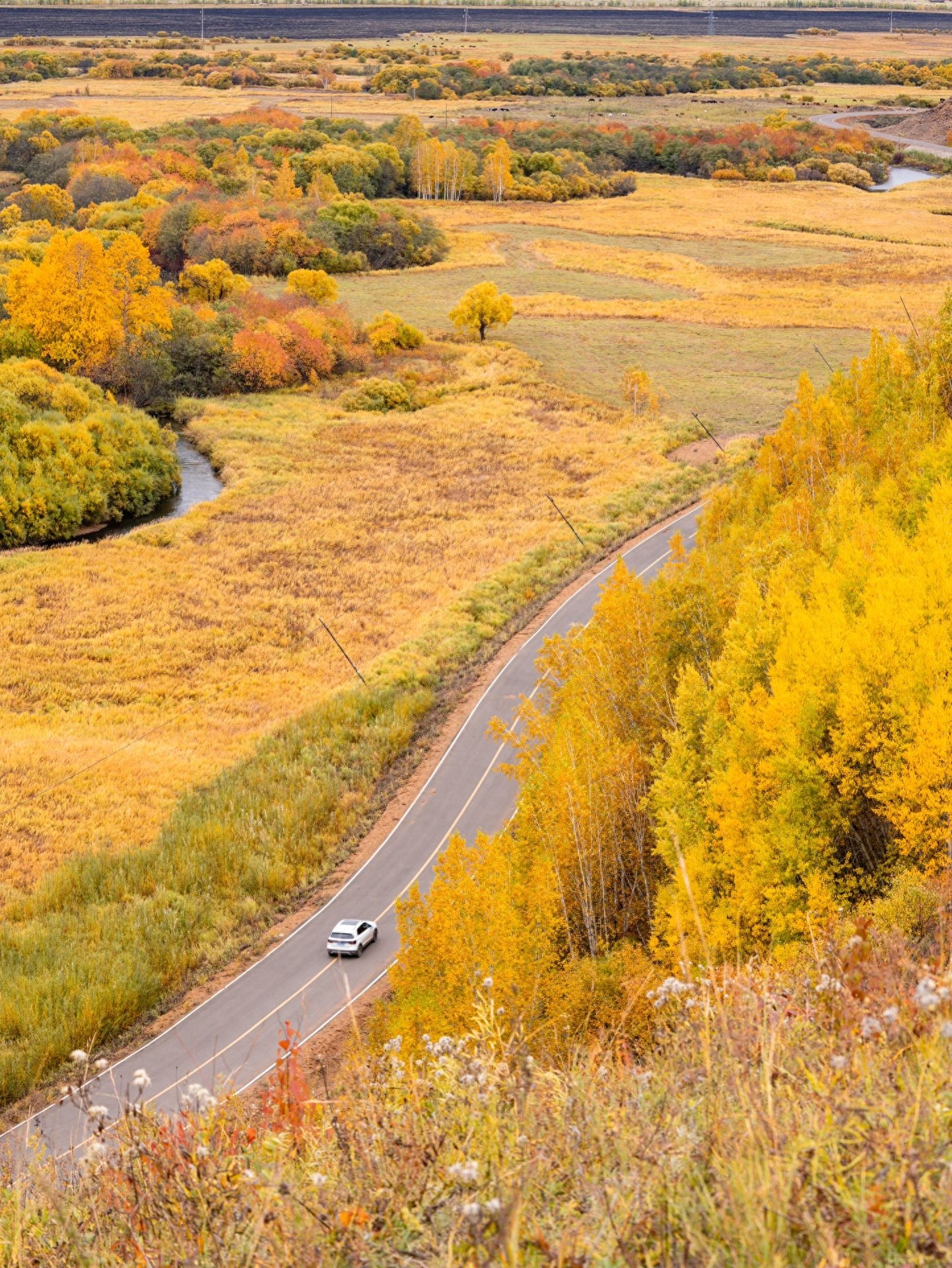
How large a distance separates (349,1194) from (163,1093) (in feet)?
66.7

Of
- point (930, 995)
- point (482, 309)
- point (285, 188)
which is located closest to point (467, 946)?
point (930, 995)

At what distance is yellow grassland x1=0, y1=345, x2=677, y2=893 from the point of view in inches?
1687

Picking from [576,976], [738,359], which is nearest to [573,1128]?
[576,976]

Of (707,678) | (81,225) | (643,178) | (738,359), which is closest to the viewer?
(707,678)

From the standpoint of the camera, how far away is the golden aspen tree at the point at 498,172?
16425cm

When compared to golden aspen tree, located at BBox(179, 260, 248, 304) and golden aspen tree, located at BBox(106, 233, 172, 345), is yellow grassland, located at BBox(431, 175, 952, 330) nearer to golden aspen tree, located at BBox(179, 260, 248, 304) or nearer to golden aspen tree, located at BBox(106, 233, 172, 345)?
golden aspen tree, located at BBox(179, 260, 248, 304)

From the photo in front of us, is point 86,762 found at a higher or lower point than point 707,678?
lower

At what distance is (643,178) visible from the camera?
180 meters

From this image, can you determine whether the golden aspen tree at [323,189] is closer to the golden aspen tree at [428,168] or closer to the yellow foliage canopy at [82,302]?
the golden aspen tree at [428,168]

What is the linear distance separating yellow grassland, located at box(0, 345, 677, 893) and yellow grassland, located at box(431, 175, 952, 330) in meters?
26.8

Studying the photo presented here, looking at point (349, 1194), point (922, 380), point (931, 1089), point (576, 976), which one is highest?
point (931, 1089)

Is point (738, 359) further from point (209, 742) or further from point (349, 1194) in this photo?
point (349, 1194)

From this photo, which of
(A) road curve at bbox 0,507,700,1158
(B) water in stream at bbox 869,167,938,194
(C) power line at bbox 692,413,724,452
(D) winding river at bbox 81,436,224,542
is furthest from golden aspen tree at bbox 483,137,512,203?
(A) road curve at bbox 0,507,700,1158

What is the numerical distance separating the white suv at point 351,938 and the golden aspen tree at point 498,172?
5785 inches
